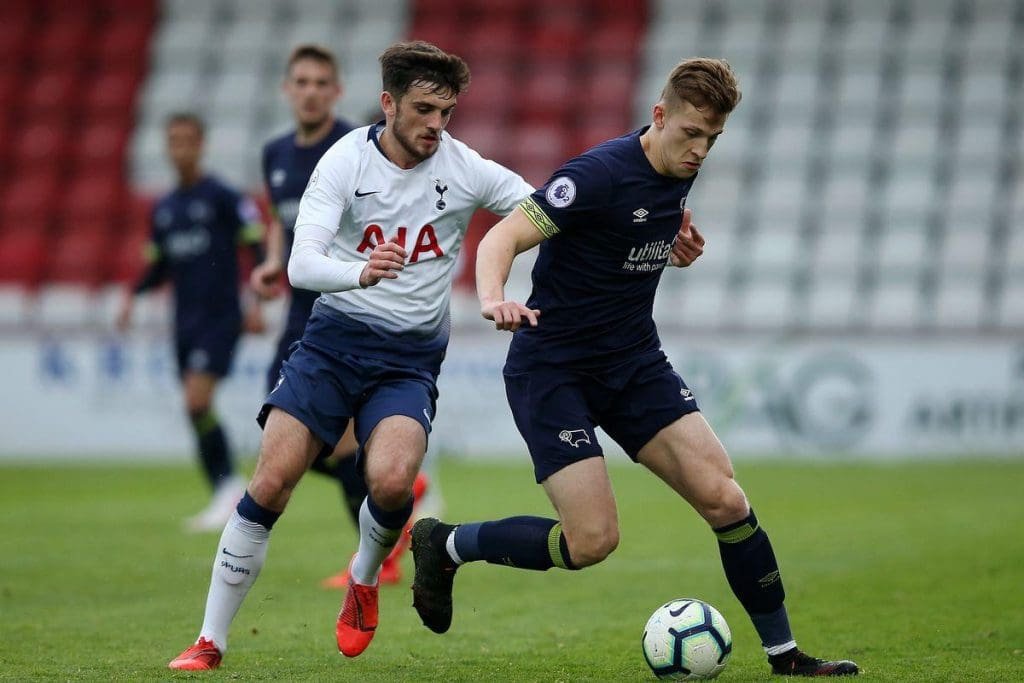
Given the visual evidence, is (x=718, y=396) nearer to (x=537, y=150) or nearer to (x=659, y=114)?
(x=537, y=150)

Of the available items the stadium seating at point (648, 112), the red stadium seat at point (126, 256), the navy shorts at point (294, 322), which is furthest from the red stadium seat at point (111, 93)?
the navy shorts at point (294, 322)

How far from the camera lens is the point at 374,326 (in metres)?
5.87

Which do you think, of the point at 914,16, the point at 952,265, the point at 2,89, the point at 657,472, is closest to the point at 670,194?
the point at 657,472

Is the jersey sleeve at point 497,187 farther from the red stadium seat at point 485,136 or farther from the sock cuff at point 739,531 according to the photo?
the red stadium seat at point 485,136

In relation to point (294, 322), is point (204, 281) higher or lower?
higher

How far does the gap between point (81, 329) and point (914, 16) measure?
1279 cm

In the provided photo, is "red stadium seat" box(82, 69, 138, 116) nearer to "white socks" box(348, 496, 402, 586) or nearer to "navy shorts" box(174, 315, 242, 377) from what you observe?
"navy shorts" box(174, 315, 242, 377)

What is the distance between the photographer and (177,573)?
8.21m

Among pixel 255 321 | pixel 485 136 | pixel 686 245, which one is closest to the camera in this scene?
pixel 686 245

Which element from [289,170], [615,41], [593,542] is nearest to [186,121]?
[289,170]

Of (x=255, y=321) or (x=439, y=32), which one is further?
(x=439, y=32)

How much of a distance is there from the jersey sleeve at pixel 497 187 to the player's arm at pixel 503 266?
2.32 feet

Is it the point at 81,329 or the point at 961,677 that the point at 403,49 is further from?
the point at 81,329

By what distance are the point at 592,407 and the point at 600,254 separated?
59 centimetres
